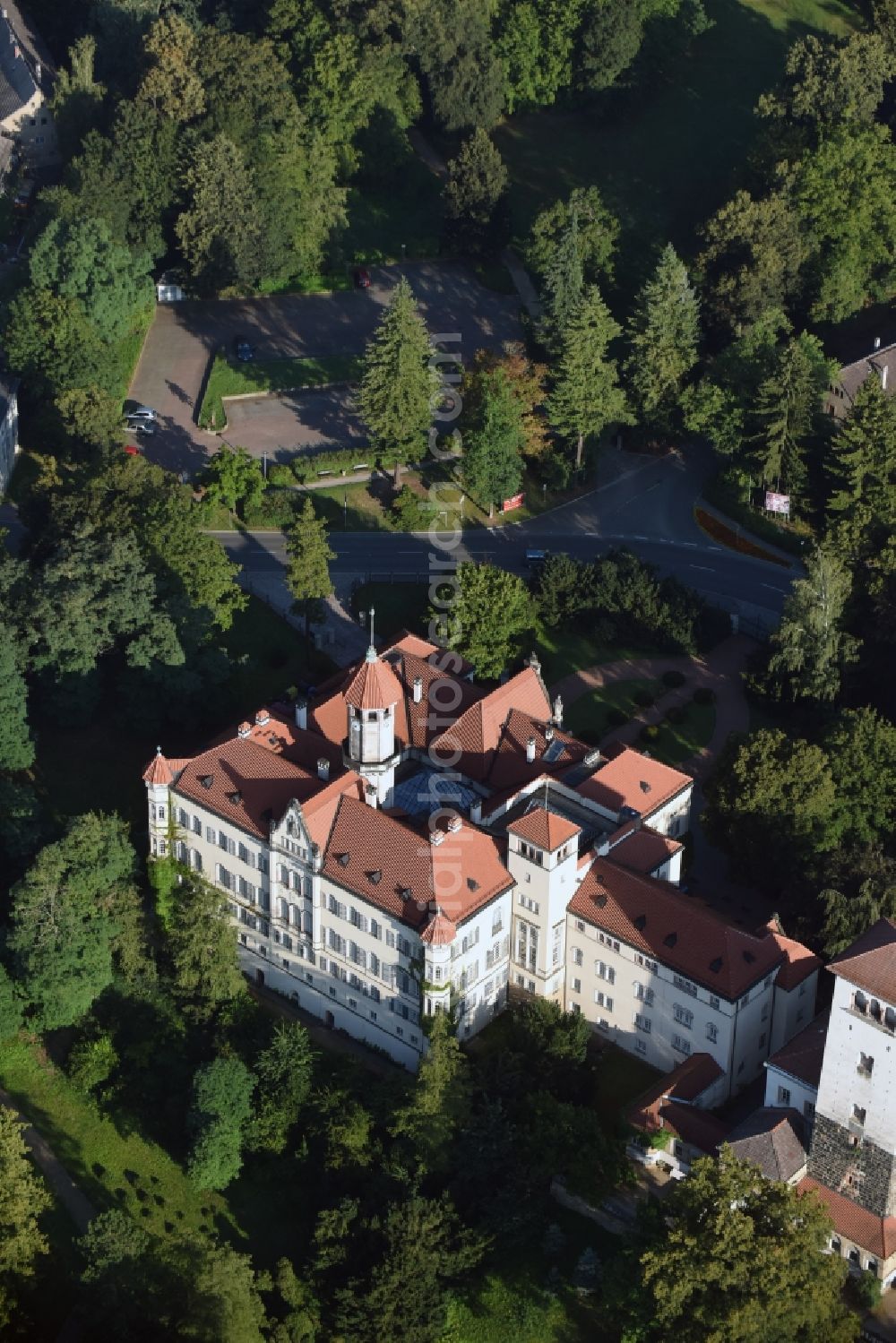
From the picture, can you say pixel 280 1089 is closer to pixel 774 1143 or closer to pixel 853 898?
pixel 774 1143

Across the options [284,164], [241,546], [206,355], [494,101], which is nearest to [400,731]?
[241,546]

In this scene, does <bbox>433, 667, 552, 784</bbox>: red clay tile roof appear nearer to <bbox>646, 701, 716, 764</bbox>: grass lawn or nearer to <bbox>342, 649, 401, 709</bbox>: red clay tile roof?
<bbox>342, 649, 401, 709</bbox>: red clay tile roof

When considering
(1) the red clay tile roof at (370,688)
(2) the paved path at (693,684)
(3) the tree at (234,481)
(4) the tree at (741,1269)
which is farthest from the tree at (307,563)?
(4) the tree at (741,1269)

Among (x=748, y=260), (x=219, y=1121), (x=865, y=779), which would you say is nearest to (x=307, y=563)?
(x=865, y=779)

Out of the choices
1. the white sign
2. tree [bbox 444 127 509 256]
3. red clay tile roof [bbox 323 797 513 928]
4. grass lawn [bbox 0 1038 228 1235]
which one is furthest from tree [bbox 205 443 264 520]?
grass lawn [bbox 0 1038 228 1235]

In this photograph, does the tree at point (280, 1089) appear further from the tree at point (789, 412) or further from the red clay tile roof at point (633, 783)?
the tree at point (789, 412)

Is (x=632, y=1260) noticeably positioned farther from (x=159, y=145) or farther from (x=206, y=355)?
(x=159, y=145)
